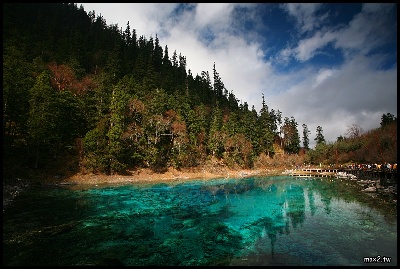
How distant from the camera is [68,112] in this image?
3778cm

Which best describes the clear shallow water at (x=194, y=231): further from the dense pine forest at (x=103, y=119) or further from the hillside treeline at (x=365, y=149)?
the hillside treeline at (x=365, y=149)

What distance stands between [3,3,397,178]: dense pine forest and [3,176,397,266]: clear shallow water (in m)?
12.3

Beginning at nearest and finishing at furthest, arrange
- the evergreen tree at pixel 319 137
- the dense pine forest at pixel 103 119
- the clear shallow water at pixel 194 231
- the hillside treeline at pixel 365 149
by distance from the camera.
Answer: the clear shallow water at pixel 194 231
the dense pine forest at pixel 103 119
the hillside treeline at pixel 365 149
the evergreen tree at pixel 319 137

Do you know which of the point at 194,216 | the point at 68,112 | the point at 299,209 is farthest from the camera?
the point at 68,112

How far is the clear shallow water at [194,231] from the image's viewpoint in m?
10.2

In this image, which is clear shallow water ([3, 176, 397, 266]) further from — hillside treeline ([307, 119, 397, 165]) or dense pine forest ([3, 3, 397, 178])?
hillside treeline ([307, 119, 397, 165])

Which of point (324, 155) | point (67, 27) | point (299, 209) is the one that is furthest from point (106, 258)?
point (67, 27)

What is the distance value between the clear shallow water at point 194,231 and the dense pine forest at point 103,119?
12.3m

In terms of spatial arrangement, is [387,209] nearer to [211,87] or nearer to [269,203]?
[269,203]

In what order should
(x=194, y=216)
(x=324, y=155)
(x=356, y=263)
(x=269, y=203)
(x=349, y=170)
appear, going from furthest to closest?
(x=324, y=155), (x=349, y=170), (x=269, y=203), (x=194, y=216), (x=356, y=263)

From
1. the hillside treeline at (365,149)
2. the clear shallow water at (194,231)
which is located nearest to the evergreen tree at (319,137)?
the hillside treeline at (365,149)

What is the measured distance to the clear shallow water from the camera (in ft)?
33.4

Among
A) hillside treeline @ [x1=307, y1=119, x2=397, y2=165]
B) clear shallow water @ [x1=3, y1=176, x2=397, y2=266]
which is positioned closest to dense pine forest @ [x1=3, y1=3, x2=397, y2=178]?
hillside treeline @ [x1=307, y1=119, x2=397, y2=165]

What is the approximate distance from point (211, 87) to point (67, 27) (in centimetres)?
5314
